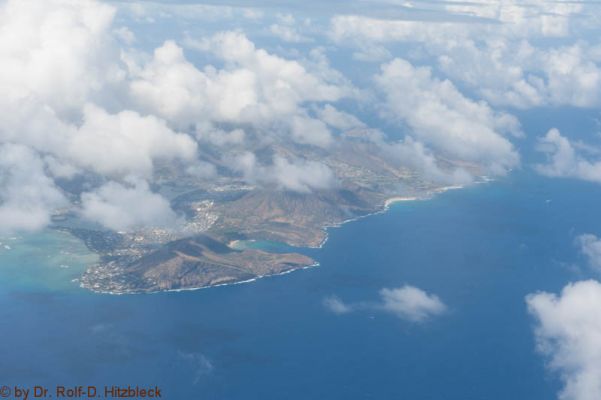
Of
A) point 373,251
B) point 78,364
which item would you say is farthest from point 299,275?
point 78,364

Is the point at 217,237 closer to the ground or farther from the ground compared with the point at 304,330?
farther from the ground

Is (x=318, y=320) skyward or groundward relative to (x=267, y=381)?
skyward

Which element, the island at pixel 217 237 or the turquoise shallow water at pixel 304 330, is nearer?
the turquoise shallow water at pixel 304 330

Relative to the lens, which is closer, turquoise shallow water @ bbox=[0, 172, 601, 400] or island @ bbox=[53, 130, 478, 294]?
turquoise shallow water @ bbox=[0, 172, 601, 400]

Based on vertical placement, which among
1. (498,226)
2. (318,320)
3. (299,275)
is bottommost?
(318,320)

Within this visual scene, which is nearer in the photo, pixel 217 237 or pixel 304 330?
pixel 304 330

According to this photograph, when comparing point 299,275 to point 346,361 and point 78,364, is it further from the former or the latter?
point 78,364

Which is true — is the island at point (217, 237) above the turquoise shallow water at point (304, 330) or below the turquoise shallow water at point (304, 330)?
above

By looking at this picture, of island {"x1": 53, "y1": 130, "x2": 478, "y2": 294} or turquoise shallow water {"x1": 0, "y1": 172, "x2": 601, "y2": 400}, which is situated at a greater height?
island {"x1": 53, "y1": 130, "x2": 478, "y2": 294}
